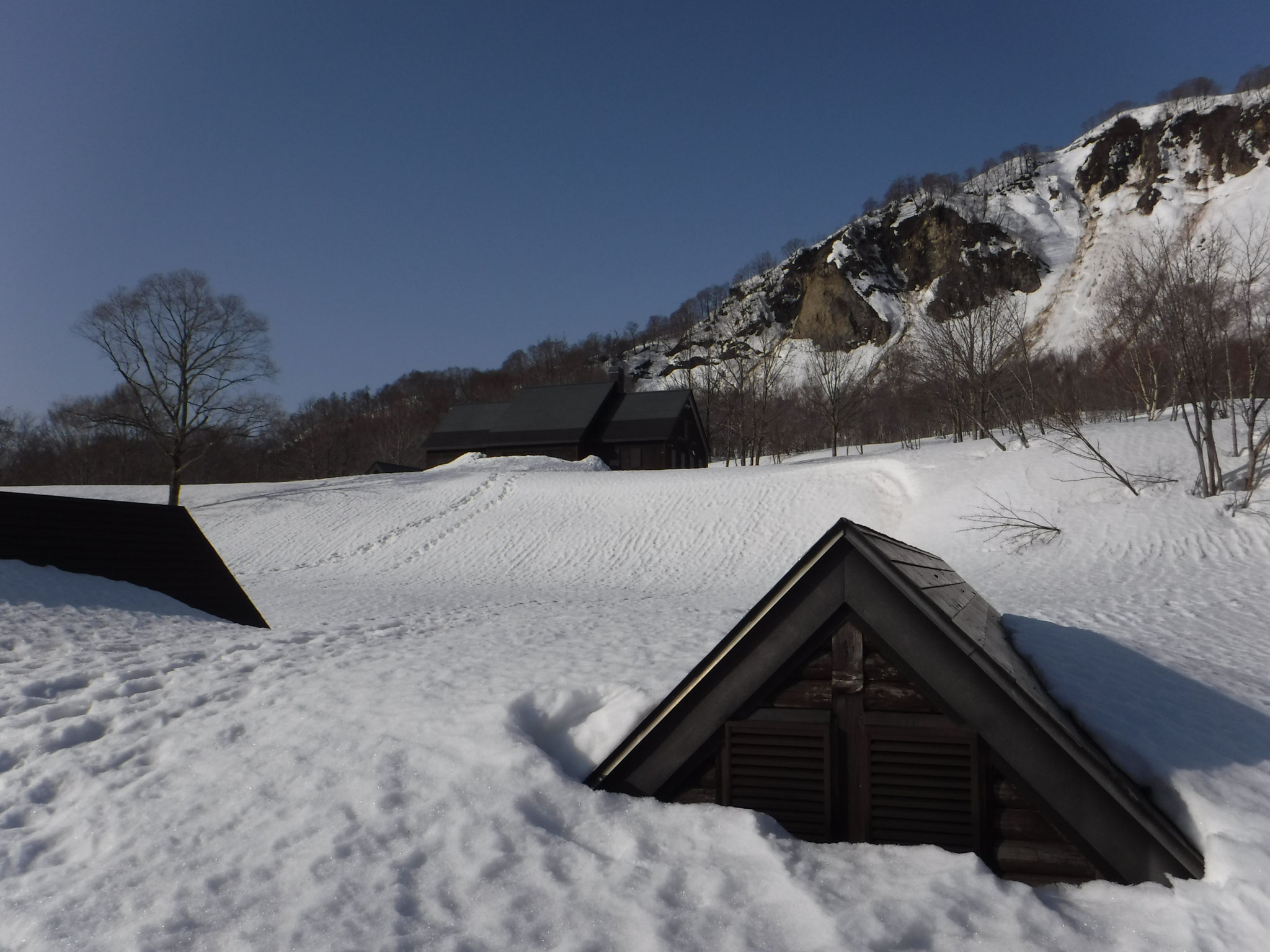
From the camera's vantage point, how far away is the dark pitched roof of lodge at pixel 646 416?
42.8 metres

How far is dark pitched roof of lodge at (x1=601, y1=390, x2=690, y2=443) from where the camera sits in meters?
42.8

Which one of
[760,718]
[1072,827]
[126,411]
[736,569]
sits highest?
[126,411]

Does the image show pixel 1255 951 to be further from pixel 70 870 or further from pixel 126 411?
pixel 126 411

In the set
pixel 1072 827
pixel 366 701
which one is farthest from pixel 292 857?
pixel 1072 827

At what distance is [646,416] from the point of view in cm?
4419

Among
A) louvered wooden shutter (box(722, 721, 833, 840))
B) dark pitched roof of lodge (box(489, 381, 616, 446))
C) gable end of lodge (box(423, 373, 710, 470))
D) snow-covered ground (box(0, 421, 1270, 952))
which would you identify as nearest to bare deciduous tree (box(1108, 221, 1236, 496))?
snow-covered ground (box(0, 421, 1270, 952))

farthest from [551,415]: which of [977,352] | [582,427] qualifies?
[977,352]

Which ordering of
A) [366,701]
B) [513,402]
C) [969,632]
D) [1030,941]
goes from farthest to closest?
1. [513,402]
2. [366,701]
3. [969,632]
4. [1030,941]

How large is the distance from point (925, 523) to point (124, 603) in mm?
16008

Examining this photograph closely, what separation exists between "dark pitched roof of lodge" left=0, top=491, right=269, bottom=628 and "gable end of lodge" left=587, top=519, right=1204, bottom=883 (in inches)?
291

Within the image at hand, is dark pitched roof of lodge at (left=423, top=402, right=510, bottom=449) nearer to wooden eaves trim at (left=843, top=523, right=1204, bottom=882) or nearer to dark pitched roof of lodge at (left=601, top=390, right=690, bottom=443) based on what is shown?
dark pitched roof of lodge at (left=601, top=390, right=690, bottom=443)

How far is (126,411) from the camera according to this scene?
33.8 metres

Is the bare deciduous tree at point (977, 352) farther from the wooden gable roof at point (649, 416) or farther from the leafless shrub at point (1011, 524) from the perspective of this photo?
the wooden gable roof at point (649, 416)

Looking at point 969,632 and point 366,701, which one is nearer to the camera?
point 969,632
